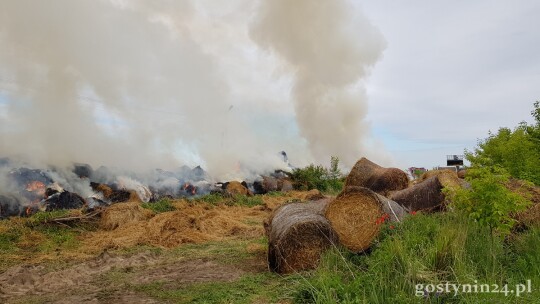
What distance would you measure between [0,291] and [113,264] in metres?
2.32

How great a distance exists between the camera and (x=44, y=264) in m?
8.91

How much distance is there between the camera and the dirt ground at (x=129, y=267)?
6797 mm

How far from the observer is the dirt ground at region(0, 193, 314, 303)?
6.80 metres

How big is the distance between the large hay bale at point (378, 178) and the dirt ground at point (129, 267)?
4.80 metres

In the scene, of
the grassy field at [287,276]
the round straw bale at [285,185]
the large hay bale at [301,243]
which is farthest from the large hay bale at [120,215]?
the round straw bale at [285,185]

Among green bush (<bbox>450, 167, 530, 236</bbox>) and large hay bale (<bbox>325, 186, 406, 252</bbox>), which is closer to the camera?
green bush (<bbox>450, 167, 530, 236</bbox>)

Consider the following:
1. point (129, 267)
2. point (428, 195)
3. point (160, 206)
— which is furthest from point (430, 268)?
point (160, 206)

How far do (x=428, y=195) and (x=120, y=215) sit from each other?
10.3 m

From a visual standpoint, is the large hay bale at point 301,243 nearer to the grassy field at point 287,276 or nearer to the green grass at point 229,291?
the grassy field at point 287,276

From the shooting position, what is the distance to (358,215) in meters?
8.27

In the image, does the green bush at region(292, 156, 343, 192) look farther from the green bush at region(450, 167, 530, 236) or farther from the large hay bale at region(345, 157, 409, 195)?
the green bush at region(450, 167, 530, 236)

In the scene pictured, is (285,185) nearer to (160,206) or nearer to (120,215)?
(160,206)

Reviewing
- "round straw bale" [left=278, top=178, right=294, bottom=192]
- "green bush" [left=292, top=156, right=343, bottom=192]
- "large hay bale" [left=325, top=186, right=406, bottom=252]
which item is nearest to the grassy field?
"large hay bale" [left=325, top=186, right=406, bottom=252]

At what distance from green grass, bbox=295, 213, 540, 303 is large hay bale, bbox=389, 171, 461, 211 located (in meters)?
3.35
